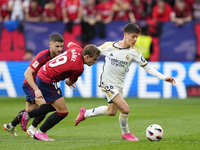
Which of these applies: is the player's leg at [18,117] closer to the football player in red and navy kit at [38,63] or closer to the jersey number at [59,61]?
the football player in red and navy kit at [38,63]

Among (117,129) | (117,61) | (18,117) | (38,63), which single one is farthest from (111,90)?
(18,117)

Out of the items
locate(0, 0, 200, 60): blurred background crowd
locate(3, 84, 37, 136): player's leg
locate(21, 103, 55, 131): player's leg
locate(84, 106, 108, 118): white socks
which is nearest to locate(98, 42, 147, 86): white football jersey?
locate(84, 106, 108, 118): white socks

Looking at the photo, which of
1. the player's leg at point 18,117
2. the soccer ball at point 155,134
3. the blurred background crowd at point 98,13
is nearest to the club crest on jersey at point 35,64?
the player's leg at point 18,117

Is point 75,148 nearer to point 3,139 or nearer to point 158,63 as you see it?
point 3,139

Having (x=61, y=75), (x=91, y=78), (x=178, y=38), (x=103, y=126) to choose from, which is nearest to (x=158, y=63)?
(x=178, y=38)

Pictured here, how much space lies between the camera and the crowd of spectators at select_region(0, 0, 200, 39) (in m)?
15.4

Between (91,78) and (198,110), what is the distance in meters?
4.37

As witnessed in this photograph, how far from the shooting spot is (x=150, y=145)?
6.31 meters

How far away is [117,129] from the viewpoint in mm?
8375

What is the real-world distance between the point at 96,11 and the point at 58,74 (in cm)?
975

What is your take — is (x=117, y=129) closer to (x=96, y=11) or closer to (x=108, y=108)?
(x=108, y=108)

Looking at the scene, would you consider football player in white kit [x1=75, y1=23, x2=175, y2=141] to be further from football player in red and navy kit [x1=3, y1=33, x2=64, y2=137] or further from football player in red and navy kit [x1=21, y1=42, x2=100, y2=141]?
football player in red and navy kit [x1=3, y1=33, x2=64, y2=137]

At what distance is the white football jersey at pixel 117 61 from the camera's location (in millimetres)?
7020

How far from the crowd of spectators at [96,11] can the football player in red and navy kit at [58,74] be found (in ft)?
28.2
